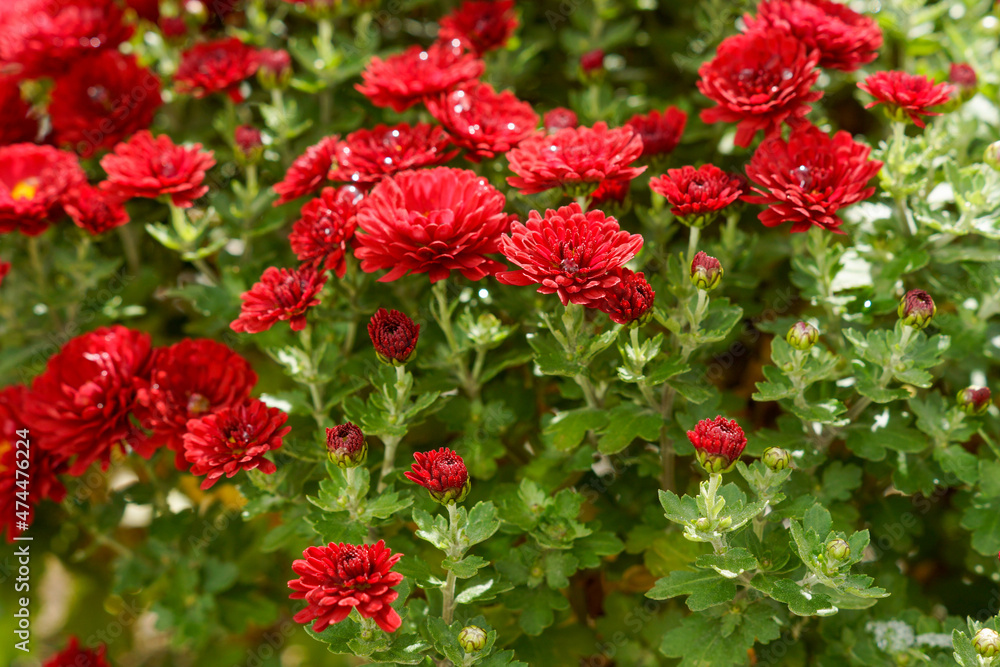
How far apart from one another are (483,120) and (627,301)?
1.61 ft

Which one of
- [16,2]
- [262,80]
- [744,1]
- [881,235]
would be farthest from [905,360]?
[16,2]

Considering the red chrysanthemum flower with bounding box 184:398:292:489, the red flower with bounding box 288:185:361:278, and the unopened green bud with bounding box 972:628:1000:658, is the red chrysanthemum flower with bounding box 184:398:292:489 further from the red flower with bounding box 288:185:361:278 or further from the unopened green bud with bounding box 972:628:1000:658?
the unopened green bud with bounding box 972:628:1000:658

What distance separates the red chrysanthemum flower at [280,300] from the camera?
1.16m

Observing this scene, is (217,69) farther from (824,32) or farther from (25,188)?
(824,32)

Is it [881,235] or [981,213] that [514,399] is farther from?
[981,213]

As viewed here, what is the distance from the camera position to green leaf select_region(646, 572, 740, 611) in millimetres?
1065

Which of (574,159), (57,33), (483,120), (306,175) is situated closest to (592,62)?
(483,120)

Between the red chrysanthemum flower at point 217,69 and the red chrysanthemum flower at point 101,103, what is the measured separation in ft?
0.28

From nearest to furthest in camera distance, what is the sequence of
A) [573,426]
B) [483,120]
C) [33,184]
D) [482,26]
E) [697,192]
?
1. [697,192]
2. [573,426]
3. [483,120]
4. [33,184]
5. [482,26]

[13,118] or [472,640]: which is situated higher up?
[13,118]

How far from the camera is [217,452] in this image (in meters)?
1.11

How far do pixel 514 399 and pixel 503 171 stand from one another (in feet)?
1.42

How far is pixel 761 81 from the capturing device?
1.29 meters
